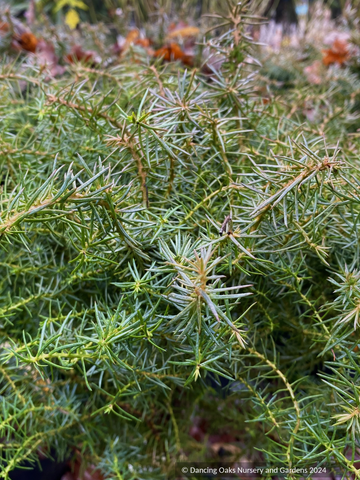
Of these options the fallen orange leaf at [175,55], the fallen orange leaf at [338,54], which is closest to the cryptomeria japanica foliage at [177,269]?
the fallen orange leaf at [175,55]

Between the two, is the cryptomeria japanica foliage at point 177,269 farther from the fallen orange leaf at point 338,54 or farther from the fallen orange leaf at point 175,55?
the fallen orange leaf at point 338,54

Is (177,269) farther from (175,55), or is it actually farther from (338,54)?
(338,54)

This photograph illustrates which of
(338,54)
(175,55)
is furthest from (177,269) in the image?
(338,54)

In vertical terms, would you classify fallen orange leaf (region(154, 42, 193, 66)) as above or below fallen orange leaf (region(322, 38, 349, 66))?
above

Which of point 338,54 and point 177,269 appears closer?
point 177,269

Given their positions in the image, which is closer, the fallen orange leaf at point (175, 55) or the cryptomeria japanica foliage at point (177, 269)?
the cryptomeria japanica foliage at point (177, 269)

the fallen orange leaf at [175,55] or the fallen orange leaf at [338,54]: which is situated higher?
the fallen orange leaf at [175,55]

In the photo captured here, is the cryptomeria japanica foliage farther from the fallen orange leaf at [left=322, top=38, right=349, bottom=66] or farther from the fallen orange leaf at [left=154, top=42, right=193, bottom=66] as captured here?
the fallen orange leaf at [left=322, top=38, right=349, bottom=66]

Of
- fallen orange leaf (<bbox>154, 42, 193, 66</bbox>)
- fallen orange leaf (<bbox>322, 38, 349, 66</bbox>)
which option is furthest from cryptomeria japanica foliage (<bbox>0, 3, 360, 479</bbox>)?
fallen orange leaf (<bbox>322, 38, 349, 66</bbox>)
